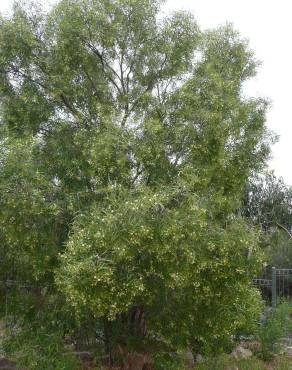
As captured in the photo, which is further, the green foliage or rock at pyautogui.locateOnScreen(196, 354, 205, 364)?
the green foliage

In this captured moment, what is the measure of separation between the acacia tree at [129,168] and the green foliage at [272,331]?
2975mm

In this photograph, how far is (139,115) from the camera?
10.2m

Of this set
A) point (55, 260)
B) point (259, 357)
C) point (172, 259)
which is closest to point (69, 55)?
point (55, 260)

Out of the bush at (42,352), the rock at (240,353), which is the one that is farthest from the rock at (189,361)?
the bush at (42,352)

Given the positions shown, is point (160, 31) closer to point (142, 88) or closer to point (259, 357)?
point (142, 88)

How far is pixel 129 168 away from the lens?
9414 millimetres

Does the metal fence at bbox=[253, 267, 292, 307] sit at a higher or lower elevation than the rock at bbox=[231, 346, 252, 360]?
higher

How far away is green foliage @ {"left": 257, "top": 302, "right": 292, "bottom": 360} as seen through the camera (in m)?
13.5

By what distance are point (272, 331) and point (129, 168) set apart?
6.61 m

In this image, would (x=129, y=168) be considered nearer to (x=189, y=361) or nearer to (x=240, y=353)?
(x=189, y=361)

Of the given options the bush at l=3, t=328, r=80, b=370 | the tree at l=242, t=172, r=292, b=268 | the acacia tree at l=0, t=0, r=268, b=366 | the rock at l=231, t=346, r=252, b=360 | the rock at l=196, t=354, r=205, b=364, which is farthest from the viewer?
the tree at l=242, t=172, r=292, b=268

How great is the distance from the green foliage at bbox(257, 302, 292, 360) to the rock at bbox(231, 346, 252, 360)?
1.20ft

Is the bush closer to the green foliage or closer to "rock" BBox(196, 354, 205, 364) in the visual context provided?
"rock" BBox(196, 354, 205, 364)

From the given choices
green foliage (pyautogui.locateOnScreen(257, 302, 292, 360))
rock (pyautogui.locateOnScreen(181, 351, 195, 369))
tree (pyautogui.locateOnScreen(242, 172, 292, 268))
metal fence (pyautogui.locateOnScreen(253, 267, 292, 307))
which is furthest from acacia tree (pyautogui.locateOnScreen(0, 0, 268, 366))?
tree (pyautogui.locateOnScreen(242, 172, 292, 268))
